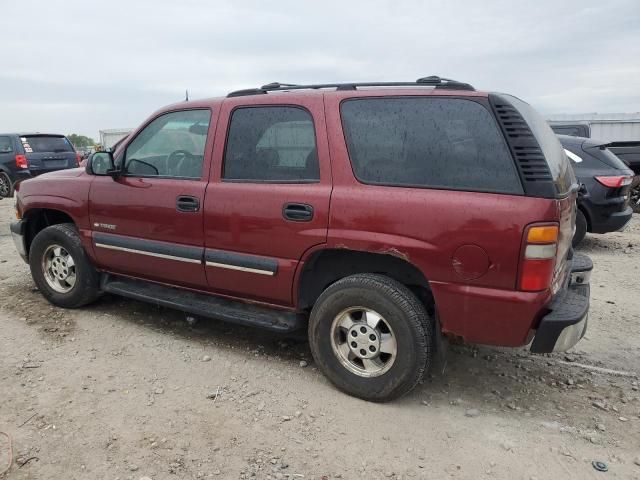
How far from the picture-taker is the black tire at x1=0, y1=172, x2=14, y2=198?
12211 millimetres

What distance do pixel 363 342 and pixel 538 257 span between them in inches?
43.8

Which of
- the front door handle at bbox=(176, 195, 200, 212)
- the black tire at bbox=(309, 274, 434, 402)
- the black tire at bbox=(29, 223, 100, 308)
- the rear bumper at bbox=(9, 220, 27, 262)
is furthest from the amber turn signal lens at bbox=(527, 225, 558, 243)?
the rear bumper at bbox=(9, 220, 27, 262)

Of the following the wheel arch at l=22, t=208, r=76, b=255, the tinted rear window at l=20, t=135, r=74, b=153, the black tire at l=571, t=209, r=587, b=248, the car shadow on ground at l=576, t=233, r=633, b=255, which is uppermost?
the tinted rear window at l=20, t=135, r=74, b=153

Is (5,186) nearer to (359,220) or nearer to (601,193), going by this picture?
(359,220)

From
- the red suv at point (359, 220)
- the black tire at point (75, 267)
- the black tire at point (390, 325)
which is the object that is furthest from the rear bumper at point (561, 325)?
the black tire at point (75, 267)

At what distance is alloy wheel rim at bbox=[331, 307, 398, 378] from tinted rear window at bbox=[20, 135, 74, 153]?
11.7 metres

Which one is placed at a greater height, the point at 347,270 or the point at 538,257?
the point at 538,257

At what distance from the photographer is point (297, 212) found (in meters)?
3.17

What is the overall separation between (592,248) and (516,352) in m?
4.19

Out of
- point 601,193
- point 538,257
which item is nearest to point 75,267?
point 538,257

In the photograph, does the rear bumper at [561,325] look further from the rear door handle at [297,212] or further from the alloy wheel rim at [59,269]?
the alloy wheel rim at [59,269]

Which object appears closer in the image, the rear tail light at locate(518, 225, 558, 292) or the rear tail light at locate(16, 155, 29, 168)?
the rear tail light at locate(518, 225, 558, 292)

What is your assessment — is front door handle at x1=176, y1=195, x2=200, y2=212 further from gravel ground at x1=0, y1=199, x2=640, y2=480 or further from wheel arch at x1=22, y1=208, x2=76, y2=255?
wheel arch at x1=22, y1=208, x2=76, y2=255

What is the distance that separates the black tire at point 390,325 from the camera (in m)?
2.93
